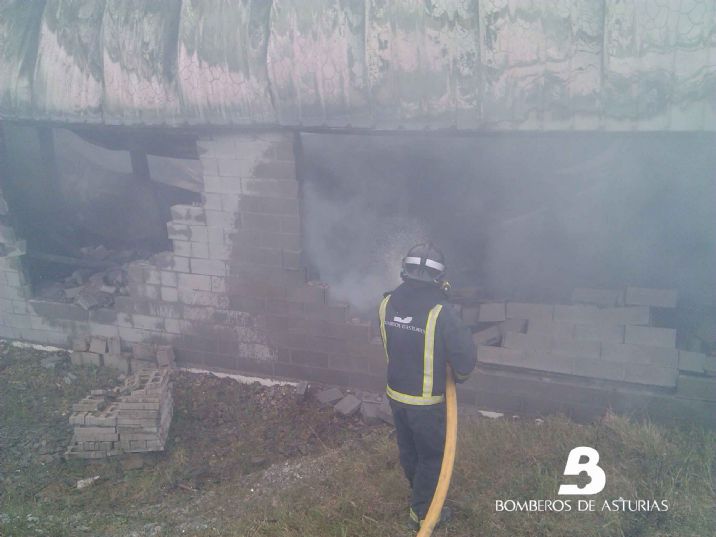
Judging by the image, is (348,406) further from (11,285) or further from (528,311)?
(11,285)

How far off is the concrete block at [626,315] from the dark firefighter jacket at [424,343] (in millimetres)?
2461

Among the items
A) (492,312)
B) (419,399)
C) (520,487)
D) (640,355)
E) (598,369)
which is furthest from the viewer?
(492,312)

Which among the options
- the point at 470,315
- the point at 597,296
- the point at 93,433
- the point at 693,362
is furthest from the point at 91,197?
the point at 693,362

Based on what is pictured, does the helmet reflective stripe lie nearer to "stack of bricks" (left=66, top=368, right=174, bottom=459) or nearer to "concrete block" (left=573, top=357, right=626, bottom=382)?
"concrete block" (left=573, top=357, right=626, bottom=382)

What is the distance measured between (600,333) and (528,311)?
755 millimetres

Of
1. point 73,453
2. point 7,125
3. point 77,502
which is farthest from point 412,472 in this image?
point 7,125

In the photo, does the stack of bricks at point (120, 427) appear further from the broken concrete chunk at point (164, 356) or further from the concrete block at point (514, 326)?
the concrete block at point (514, 326)

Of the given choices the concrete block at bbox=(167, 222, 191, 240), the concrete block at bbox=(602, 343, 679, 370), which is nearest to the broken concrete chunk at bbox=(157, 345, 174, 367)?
the concrete block at bbox=(167, 222, 191, 240)

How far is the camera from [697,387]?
213 inches

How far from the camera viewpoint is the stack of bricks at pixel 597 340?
5.63 metres

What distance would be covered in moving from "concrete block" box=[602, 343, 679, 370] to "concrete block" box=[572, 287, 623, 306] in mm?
543

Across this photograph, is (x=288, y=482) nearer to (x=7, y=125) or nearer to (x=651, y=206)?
(x=651, y=206)

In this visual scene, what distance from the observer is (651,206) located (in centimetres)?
672

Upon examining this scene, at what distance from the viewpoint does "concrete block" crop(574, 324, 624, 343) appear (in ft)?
19.0
